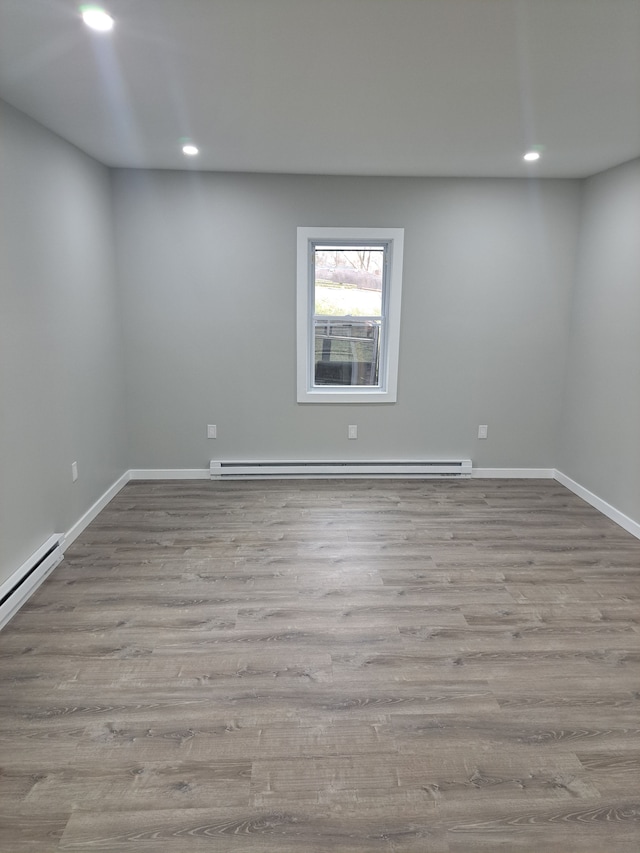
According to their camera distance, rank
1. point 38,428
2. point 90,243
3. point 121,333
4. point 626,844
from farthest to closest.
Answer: point 121,333, point 90,243, point 38,428, point 626,844

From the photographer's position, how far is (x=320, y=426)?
180 inches

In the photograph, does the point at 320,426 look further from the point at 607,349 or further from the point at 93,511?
the point at 607,349

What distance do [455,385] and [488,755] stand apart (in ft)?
10.3

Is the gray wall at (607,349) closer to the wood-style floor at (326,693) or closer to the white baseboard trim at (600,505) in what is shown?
the white baseboard trim at (600,505)

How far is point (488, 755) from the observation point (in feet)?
6.04

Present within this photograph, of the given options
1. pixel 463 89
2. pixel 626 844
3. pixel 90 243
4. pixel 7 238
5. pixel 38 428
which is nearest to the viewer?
pixel 626 844

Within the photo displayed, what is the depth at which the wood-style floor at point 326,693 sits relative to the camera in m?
1.61

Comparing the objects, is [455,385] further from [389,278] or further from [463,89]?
[463,89]

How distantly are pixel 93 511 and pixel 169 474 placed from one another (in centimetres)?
88

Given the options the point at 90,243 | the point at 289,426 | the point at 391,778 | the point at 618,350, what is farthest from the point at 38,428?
the point at 618,350

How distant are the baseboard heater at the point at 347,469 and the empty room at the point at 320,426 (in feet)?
0.14

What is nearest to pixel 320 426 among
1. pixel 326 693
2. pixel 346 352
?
pixel 346 352

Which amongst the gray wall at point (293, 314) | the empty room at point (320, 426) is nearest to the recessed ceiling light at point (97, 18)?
the empty room at point (320, 426)

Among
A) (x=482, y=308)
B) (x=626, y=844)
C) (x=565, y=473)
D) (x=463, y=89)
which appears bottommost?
(x=626, y=844)
